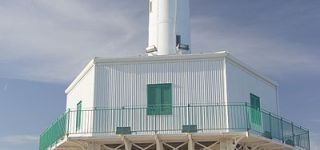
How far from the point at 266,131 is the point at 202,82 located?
14.2 ft

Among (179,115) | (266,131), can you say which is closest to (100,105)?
(179,115)

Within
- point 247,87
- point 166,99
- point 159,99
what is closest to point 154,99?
point 159,99

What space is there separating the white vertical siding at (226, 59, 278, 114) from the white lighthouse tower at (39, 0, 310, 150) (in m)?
0.06

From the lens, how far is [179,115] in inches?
1026

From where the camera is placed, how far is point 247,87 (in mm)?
28625

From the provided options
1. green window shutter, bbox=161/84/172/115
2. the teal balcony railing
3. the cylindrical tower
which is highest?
the cylindrical tower

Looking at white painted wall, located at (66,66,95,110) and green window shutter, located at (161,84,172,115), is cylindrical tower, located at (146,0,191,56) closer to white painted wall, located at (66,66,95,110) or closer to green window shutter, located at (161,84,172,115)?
green window shutter, located at (161,84,172,115)

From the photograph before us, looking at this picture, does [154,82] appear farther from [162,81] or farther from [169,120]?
[169,120]

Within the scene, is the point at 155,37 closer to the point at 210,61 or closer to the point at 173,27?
the point at 173,27

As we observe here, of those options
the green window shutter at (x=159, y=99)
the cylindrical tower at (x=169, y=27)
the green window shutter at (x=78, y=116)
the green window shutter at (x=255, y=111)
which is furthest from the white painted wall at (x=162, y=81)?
the cylindrical tower at (x=169, y=27)

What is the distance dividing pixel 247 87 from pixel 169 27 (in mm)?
6522

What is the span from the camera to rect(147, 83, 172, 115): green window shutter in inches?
1035

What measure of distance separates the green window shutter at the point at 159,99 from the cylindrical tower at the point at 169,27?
4.70 meters

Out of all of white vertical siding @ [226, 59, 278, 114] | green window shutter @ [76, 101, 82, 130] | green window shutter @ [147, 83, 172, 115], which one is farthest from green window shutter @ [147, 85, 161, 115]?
green window shutter @ [76, 101, 82, 130]
